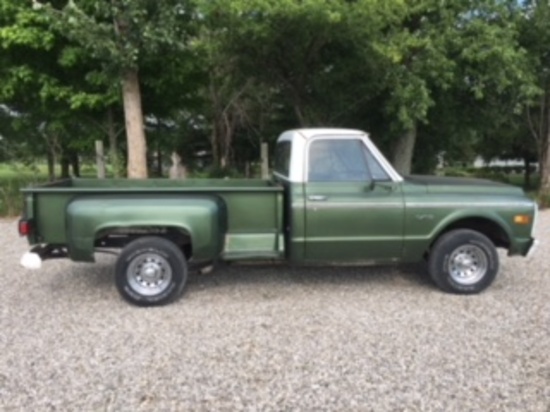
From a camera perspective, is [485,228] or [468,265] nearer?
[468,265]

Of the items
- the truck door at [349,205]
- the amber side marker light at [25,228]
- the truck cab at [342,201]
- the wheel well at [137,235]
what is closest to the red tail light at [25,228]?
the amber side marker light at [25,228]

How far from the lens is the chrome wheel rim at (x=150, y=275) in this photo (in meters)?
5.08

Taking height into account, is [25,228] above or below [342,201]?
below

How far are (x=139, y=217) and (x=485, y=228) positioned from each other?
387cm

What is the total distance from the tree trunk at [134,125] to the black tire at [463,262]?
262 inches

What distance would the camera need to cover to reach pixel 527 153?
2552 cm

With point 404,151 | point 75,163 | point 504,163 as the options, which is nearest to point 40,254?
point 404,151

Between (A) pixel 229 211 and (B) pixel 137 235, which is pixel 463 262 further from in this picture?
(B) pixel 137 235

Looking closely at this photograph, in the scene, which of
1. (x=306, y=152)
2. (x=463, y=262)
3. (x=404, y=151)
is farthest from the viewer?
(x=404, y=151)

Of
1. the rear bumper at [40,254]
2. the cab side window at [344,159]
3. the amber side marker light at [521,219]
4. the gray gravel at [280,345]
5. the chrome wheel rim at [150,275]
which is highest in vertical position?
the cab side window at [344,159]

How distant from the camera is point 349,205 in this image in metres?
5.27

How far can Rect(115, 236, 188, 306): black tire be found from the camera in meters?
5.04

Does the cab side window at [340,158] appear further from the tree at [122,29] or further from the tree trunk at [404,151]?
the tree trunk at [404,151]

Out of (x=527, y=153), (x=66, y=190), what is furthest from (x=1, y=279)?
(x=527, y=153)
